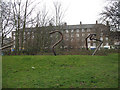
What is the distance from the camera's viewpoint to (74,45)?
40.9m

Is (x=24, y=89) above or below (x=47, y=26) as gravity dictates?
below

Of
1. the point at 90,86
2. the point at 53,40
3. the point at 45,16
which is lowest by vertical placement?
the point at 90,86

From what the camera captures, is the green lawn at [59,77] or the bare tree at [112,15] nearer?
the green lawn at [59,77]

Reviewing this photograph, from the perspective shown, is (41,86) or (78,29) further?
(78,29)

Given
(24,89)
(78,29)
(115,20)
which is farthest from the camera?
(78,29)

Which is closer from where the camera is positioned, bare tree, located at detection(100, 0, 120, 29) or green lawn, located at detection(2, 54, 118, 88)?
green lawn, located at detection(2, 54, 118, 88)

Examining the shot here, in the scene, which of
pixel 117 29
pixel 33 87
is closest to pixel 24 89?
pixel 33 87

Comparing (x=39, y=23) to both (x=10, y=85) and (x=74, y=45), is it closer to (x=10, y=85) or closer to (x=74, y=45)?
(x=74, y=45)

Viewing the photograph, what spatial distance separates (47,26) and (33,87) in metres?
23.8

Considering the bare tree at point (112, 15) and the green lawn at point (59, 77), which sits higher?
the bare tree at point (112, 15)

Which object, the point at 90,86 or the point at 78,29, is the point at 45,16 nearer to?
the point at 90,86

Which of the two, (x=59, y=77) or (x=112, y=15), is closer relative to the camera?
(x=59, y=77)

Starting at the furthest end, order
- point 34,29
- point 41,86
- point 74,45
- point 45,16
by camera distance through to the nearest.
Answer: point 74,45 < point 45,16 < point 34,29 < point 41,86

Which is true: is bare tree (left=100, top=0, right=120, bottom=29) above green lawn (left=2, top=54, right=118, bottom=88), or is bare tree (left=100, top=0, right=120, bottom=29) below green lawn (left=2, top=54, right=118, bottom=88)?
above
